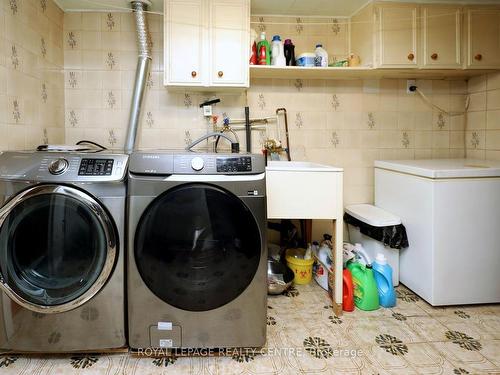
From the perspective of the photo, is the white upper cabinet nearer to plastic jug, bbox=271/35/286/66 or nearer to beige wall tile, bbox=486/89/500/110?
plastic jug, bbox=271/35/286/66

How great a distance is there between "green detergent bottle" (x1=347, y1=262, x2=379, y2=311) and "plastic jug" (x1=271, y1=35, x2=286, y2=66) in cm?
147

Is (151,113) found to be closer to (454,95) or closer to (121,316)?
(121,316)

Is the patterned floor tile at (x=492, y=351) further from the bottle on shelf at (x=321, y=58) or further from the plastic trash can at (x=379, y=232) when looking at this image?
the bottle on shelf at (x=321, y=58)

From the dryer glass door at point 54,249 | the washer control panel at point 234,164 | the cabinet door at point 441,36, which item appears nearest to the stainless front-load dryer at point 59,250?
the dryer glass door at point 54,249

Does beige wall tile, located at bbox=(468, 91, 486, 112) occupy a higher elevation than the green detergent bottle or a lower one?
higher

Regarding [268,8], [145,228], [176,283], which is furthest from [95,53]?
[176,283]

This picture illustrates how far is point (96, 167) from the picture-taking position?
1.62 m

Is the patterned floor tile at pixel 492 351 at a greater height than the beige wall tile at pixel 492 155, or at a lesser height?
lesser

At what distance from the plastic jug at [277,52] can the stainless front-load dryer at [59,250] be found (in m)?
1.40

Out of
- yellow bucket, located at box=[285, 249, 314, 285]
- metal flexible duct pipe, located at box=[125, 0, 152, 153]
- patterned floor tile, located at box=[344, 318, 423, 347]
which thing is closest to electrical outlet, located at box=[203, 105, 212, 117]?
metal flexible duct pipe, located at box=[125, 0, 152, 153]

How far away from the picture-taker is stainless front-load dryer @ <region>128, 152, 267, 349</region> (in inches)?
62.9

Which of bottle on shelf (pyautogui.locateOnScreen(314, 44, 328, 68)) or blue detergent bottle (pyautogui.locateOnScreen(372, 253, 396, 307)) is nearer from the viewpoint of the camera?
blue detergent bottle (pyautogui.locateOnScreen(372, 253, 396, 307))

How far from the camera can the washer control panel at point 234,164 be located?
1622 mm

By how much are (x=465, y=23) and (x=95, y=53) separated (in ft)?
8.59
